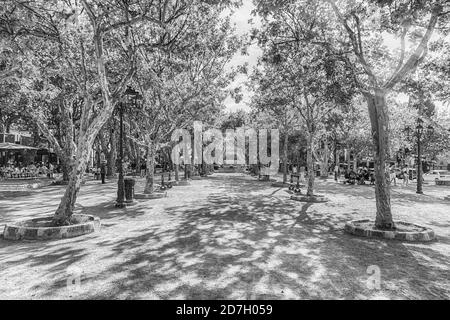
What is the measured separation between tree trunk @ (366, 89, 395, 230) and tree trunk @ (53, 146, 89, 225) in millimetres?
8012

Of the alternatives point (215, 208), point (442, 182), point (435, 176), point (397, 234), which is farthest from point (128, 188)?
point (435, 176)

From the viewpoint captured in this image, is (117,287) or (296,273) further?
(296,273)

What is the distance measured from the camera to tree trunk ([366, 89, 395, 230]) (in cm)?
946

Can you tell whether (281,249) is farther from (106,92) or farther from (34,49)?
(34,49)

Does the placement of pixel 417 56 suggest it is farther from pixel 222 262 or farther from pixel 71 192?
pixel 71 192

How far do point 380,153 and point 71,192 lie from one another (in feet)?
27.5

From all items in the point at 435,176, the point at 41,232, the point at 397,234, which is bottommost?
the point at 435,176

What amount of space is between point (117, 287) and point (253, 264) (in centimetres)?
238

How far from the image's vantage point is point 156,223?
10.3 meters

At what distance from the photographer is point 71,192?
9.38 m

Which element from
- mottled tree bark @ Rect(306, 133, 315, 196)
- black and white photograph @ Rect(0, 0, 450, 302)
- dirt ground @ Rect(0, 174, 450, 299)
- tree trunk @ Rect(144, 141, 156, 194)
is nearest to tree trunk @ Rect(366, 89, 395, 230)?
black and white photograph @ Rect(0, 0, 450, 302)

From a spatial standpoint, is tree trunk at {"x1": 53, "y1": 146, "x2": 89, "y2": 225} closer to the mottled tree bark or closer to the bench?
the mottled tree bark
